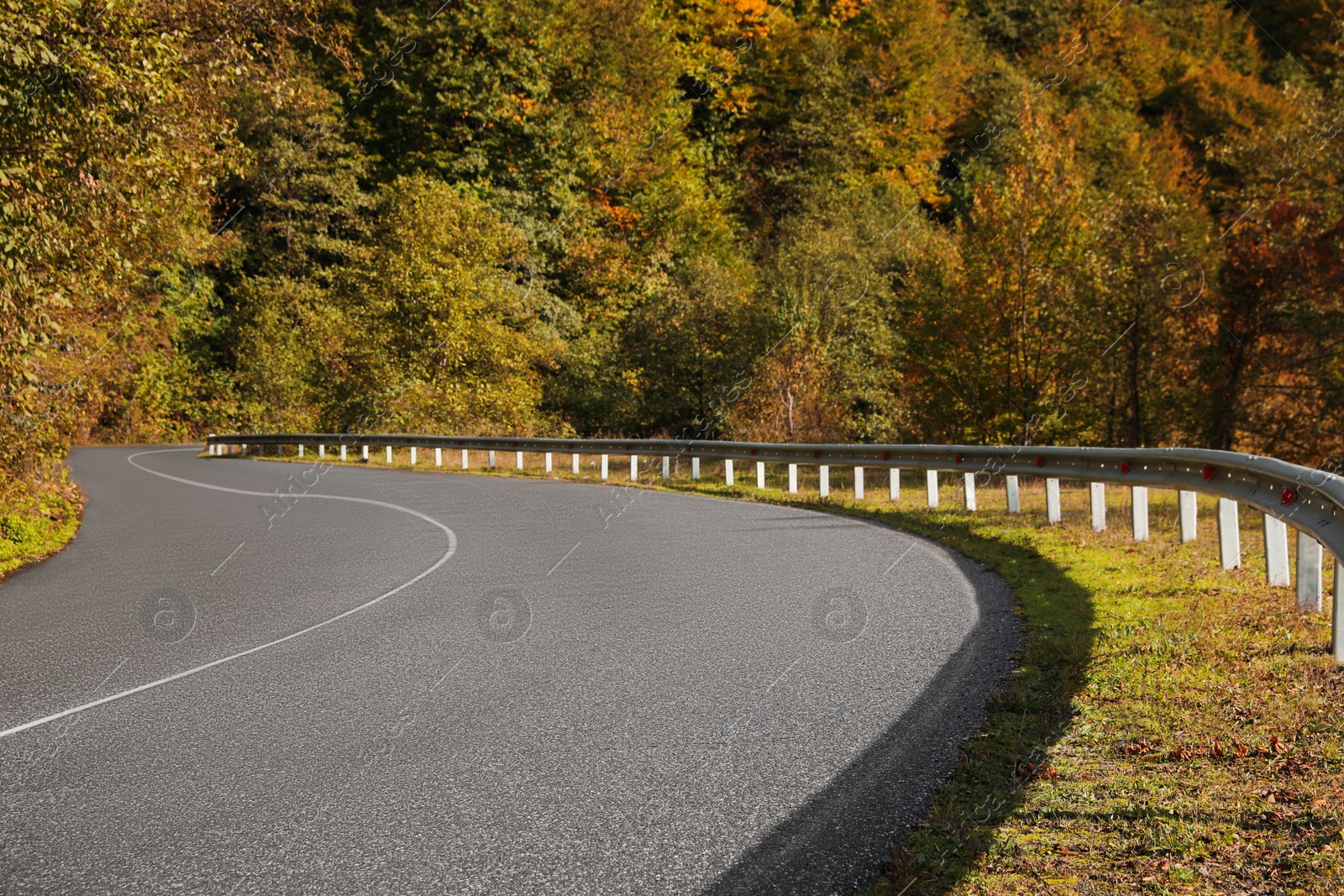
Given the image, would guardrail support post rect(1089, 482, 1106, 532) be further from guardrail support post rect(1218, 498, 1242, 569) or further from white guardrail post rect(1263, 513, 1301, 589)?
white guardrail post rect(1263, 513, 1301, 589)

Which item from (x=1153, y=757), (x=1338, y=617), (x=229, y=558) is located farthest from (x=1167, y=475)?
(x=229, y=558)

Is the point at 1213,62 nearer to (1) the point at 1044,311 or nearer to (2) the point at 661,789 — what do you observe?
(1) the point at 1044,311

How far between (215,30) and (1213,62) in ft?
218

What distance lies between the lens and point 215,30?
14.9m

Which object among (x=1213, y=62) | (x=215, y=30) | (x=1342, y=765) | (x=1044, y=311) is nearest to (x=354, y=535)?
(x=215, y=30)

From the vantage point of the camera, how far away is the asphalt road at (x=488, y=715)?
397 cm

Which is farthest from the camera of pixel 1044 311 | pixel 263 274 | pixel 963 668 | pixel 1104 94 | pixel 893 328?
pixel 1104 94

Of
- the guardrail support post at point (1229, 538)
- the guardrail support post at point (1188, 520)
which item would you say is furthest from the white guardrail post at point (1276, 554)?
the guardrail support post at point (1188, 520)

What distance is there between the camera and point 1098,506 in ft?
40.8

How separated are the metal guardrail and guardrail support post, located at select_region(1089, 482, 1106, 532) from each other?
1 cm

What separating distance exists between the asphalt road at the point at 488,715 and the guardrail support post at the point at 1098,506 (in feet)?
6.91

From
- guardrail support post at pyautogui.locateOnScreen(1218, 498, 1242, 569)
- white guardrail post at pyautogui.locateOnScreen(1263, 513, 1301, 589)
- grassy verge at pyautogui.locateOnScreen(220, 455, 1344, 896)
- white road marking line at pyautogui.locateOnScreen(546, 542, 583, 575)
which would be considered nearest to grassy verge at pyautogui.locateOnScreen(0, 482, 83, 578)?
white road marking line at pyautogui.locateOnScreen(546, 542, 583, 575)

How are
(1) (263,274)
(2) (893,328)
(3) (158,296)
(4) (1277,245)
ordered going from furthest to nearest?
1. (1) (263,274)
2. (3) (158,296)
3. (2) (893,328)
4. (4) (1277,245)

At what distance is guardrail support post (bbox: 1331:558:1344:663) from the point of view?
5.80 meters
